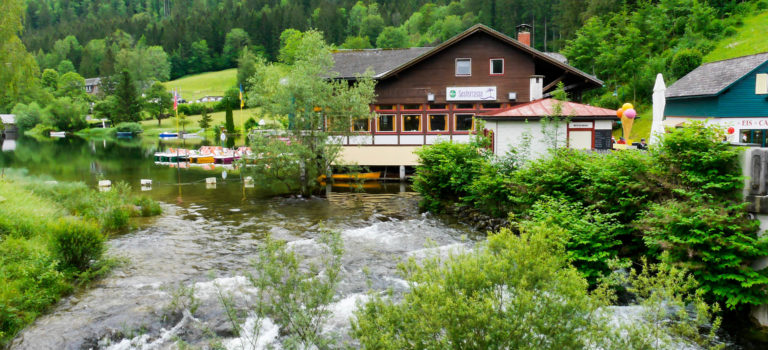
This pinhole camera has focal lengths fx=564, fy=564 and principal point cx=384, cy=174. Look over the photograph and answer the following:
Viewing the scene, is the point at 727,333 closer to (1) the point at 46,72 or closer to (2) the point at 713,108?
(2) the point at 713,108

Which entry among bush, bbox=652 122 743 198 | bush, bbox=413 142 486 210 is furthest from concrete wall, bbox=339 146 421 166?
bush, bbox=652 122 743 198

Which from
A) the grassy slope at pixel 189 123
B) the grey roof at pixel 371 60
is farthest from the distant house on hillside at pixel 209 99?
the grey roof at pixel 371 60

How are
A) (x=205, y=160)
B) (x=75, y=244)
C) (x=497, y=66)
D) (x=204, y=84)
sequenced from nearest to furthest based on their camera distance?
(x=75, y=244) < (x=497, y=66) < (x=205, y=160) < (x=204, y=84)

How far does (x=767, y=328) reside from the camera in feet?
32.1

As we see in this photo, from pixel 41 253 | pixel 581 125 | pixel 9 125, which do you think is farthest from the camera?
pixel 9 125

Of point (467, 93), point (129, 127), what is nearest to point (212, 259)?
point (467, 93)

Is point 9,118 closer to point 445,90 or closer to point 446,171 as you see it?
point 445,90

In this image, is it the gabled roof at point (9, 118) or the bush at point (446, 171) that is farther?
the gabled roof at point (9, 118)

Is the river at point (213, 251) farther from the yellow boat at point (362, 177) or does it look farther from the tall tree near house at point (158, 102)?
the tall tree near house at point (158, 102)

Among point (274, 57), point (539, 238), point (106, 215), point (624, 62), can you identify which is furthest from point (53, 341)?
point (274, 57)

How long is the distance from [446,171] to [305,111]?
298 inches

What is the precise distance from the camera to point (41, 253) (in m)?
12.4

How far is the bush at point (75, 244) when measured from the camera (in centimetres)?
1290

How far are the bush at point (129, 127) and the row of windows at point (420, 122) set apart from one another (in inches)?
3236
